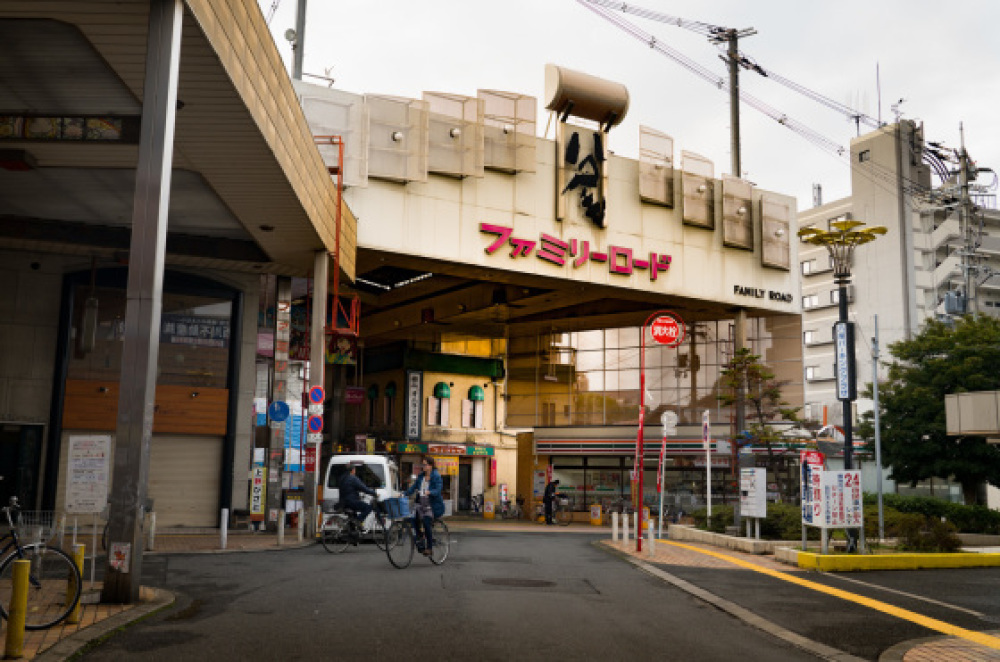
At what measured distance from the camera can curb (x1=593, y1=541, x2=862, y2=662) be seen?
820 cm

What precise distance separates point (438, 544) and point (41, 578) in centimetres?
633

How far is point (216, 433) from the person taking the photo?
80.4 feet

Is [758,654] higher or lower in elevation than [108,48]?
lower

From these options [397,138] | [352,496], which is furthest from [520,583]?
[397,138]

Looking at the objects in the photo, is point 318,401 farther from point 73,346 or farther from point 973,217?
A: point 973,217

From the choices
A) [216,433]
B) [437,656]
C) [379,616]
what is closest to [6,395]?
[216,433]

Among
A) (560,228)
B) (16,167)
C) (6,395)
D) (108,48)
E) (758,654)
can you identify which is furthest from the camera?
(560,228)

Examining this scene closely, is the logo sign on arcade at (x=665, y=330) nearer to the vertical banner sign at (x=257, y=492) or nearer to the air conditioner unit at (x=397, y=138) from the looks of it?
the air conditioner unit at (x=397, y=138)

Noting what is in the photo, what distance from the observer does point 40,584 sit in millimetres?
10016

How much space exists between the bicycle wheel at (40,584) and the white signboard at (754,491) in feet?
46.7

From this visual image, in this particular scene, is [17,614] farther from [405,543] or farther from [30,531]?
[405,543]

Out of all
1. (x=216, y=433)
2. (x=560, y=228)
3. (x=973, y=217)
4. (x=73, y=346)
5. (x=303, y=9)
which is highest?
(x=973, y=217)

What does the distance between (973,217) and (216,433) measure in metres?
60.3

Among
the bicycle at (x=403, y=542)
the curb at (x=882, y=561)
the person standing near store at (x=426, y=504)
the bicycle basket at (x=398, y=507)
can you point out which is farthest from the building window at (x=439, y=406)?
the person standing near store at (x=426, y=504)
